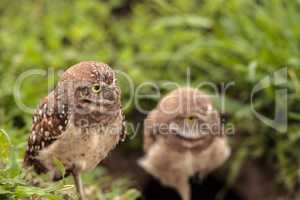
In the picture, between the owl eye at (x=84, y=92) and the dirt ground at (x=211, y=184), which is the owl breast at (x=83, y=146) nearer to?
the owl eye at (x=84, y=92)

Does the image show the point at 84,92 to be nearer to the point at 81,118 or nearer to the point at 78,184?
the point at 81,118

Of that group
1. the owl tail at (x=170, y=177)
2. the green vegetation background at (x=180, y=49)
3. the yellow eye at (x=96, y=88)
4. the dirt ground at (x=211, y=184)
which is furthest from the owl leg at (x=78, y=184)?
the dirt ground at (x=211, y=184)

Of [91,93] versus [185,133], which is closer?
[91,93]

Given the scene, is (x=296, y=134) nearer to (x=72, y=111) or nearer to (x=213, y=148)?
(x=213, y=148)

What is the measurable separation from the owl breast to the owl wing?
0.04m

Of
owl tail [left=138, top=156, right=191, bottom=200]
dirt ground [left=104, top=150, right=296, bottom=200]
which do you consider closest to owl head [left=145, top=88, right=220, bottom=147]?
owl tail [left=138, top=156, right=191, bottom=200]

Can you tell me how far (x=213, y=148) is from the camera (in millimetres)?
5777

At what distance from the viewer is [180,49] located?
6871 mm

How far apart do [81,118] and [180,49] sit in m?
3.04

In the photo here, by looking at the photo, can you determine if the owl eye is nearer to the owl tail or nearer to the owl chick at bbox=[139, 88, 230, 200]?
the owl chick at bbox=[139, 88, 230, 200]

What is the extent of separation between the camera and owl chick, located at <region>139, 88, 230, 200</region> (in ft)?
18.7

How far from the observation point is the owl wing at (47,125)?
399 centimetres

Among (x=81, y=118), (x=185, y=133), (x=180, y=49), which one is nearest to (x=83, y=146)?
(x=81, y=118)

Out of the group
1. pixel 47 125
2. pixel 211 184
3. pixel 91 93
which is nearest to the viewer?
pixel 91 93
